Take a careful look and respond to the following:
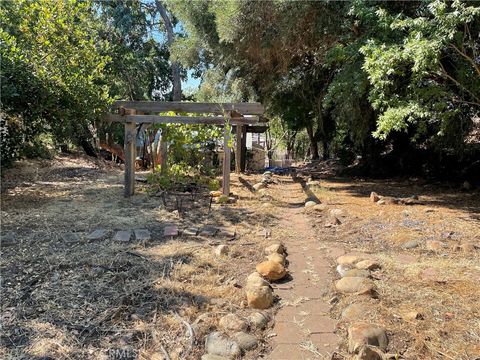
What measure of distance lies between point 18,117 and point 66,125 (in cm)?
83

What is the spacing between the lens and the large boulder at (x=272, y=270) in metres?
3.61

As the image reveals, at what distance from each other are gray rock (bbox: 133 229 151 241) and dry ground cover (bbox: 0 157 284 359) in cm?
9

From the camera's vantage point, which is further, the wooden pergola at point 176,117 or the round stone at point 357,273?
the wooden pergola at point 176,117

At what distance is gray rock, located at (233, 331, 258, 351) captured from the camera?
253 centimetres

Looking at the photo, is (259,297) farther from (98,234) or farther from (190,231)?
(98,234)

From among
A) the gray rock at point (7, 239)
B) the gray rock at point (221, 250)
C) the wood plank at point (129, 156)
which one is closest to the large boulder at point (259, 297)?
the gray rock at point (221, 250)

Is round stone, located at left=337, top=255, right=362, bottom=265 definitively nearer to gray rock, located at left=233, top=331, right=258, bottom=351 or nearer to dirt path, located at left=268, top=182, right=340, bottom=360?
dirt path, located at left=268, top=182, right=340, bottom=360

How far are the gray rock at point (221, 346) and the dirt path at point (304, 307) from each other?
9.2 inches

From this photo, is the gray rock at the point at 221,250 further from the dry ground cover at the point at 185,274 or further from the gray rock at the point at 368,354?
the gray rock at the point at 368,354

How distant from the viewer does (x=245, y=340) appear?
2.58 metres

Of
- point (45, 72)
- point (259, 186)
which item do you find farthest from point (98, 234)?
point (259, 186)

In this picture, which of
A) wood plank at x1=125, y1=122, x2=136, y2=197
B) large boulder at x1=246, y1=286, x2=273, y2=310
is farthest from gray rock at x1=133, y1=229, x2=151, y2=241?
wood plank at x1=125, y1=122, x2=136, y2=197

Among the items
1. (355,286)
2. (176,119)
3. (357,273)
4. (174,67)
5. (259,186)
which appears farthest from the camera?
(174,67)

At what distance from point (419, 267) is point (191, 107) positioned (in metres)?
5.03
